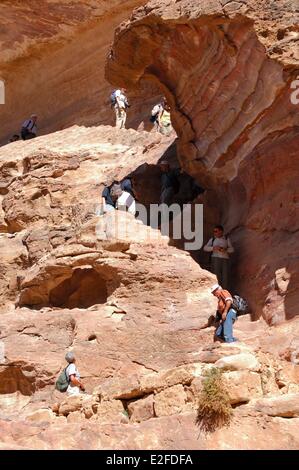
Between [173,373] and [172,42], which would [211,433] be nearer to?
[173,373]

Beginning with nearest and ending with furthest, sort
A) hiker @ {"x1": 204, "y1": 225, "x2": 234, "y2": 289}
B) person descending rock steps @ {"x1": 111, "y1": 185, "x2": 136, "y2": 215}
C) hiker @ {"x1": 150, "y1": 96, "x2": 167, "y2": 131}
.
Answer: hiker @ {"x1": 204, "y1": 225, "x2": 234, "y2": 289} < person descending rock steps @ {"x1": 111, "y1": 185, "x2": 136, "y2": 215} < hiker @ {"x1": 150, "y1": 96, "x2": 167, "y2": 131}

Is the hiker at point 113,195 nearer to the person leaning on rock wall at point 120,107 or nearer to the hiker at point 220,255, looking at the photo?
the hiker at point 220,255

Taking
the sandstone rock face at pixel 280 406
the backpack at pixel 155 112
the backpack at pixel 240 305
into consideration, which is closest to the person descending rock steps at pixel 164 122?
the backpack at pixel 155 112

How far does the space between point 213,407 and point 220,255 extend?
4.68 metres

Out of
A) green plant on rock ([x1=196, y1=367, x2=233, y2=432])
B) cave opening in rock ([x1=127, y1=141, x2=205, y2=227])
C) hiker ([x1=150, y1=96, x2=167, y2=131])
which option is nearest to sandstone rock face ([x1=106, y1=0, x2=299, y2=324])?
cave opening in rock ([x1=127, y1=141, x2=205, y2=227])

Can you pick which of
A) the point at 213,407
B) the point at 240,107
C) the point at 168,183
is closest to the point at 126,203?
the point at 168,183

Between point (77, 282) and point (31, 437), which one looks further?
point (77, 282)

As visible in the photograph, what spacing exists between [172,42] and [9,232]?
211 inches

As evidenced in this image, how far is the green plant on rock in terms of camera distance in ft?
29.3

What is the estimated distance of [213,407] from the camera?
8.95m

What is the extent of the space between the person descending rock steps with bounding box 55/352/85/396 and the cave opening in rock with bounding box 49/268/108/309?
84.1 inches

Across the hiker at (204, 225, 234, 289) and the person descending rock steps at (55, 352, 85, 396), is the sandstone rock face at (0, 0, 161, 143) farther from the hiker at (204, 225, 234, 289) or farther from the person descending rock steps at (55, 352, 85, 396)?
the person descending rock steps at (55, 352, 85, 396)
